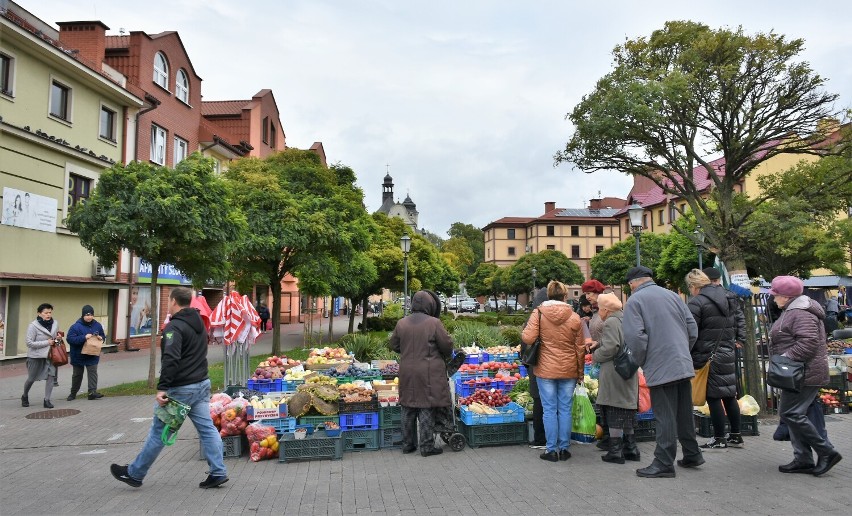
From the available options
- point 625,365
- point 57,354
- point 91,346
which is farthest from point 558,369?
point 57,354

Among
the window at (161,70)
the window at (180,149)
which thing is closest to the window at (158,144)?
the window at (180,149)

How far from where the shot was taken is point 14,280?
52.0 ft

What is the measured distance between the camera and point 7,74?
53.7 feet

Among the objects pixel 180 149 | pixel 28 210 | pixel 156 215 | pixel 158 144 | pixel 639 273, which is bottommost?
pixel 639 273

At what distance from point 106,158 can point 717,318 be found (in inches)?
798

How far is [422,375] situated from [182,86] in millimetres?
24385

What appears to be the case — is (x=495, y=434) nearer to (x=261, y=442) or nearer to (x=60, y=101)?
(x=261, y=442)

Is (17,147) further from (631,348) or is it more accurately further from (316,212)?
(631,348)

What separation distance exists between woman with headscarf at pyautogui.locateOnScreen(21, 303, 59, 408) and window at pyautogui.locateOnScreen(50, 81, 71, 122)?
1032 centimetres

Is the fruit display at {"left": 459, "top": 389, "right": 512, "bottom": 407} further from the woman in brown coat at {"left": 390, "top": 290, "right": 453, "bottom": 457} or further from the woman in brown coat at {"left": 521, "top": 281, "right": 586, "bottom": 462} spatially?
the woman in brown coat at {"left": 521, "top": 281, "right": 586, "bottom": 462}

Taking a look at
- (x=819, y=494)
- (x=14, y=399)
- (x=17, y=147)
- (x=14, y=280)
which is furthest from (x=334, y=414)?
(x=17, y=147)

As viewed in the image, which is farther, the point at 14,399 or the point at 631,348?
the point at 14,399

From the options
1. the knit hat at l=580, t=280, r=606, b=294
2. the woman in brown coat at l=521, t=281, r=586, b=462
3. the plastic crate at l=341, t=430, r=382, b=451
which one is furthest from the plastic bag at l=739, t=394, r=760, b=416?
the plastic crate at l=341, t=430, r=382, b=451

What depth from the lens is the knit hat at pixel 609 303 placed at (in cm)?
650
